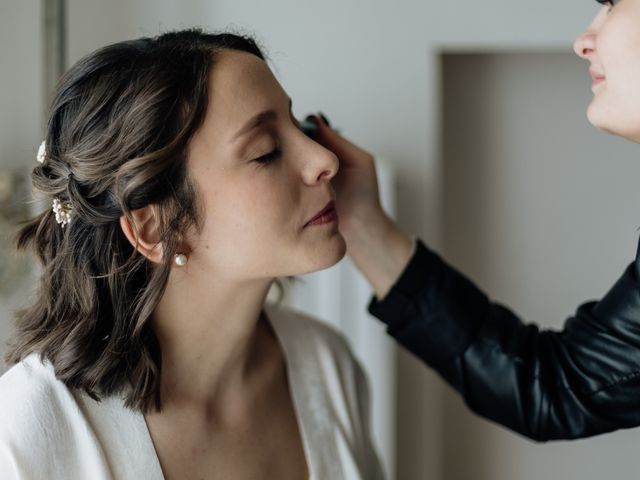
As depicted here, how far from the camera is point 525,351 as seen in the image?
142 centimetres

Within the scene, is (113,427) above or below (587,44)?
below

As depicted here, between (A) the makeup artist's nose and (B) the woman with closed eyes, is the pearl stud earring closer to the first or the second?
(B) the woman with closed eyes

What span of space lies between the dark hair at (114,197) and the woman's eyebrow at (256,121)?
6 centimetres

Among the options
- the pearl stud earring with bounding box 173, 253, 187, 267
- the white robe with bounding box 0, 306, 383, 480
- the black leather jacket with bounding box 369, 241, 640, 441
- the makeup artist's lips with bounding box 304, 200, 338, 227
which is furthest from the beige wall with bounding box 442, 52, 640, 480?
the pearl stud earring with bounding box 173, 253, 187, 267

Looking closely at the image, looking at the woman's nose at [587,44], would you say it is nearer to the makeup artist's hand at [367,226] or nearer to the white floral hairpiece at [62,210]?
the makeup artist's hand at [367,226]

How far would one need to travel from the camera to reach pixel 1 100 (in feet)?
5.69

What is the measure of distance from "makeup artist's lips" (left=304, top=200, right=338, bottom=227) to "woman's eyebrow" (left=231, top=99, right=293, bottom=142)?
0.15 m

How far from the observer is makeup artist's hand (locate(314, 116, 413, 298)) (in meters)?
1.44

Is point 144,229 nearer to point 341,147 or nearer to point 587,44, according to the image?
point 341,147

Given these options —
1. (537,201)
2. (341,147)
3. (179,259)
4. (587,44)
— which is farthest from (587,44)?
(537,201)

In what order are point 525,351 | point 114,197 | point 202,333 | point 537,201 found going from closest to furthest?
point 114,197
point 202,333
point 525,351
point 537,201

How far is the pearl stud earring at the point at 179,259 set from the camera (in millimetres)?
1206

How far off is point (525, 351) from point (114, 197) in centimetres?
72

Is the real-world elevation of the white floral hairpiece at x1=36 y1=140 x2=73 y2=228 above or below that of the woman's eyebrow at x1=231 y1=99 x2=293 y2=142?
below
